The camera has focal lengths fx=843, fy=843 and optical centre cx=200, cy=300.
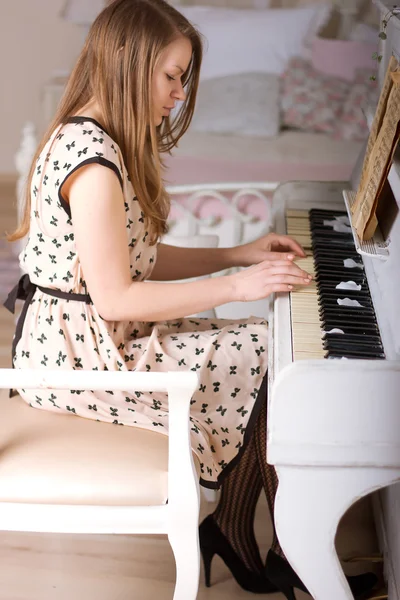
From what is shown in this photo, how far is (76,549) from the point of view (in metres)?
2.06

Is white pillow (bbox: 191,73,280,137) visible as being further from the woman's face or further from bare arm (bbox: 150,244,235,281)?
the woman's face

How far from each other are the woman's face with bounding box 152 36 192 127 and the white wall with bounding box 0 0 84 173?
3.68 meters

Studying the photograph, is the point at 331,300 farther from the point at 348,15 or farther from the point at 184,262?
the point at 348,15

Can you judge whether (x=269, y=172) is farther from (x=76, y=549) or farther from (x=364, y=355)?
(x=364, y=355)

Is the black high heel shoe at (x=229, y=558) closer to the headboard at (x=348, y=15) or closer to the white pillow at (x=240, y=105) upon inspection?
the white pillow at (x=240, y=105)

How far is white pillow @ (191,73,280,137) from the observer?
3910mm

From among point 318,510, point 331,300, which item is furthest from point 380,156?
point 318,510

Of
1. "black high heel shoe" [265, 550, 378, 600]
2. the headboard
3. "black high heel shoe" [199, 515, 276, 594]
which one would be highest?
the headboard

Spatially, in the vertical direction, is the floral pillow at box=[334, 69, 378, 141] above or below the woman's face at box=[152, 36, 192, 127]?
below

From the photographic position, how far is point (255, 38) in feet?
13.5

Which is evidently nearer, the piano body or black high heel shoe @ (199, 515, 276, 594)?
the piano body

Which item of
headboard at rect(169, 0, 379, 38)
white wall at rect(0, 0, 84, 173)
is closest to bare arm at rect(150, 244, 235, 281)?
headboard at rect(169, 0, 379, 38)

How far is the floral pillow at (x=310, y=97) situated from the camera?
401cm

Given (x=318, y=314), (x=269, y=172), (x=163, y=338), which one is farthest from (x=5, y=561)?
(x=269, y=172)
